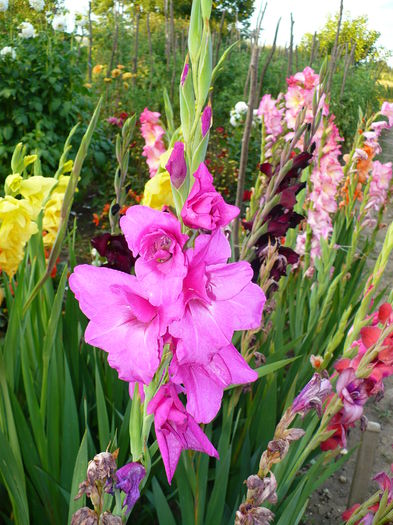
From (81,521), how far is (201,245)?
0.34m

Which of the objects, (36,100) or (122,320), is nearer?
(122,320)

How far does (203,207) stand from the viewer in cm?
53

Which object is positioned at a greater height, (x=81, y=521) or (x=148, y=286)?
(x=148, y=286)

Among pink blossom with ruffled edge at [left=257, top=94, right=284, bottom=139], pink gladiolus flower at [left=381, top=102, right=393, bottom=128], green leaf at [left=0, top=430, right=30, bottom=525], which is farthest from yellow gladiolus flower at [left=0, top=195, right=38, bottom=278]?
pink gladiolus flower at [left=381, top=102, right=393, bottom=128]

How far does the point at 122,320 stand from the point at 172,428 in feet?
0.48

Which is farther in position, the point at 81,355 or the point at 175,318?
the point at 81,355

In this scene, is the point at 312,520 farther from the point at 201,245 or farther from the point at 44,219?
the point at 201,245

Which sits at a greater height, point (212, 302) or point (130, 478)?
point (212, 302)

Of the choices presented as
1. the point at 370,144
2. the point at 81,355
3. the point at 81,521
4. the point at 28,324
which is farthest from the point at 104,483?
the point at 370,144

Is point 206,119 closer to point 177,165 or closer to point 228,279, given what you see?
point 177,165

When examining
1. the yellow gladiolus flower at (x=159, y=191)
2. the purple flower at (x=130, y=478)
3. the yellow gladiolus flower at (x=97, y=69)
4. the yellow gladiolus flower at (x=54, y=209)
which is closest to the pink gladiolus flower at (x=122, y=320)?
the purple flower at (x=130, y=478)

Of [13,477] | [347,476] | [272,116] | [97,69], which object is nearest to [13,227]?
[13,477]

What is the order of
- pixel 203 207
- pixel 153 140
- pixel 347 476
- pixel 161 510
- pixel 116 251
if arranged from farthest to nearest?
pixel 347 476
pixel 153 140
pixel 116 251
pixel 161 510
pixel 203 207

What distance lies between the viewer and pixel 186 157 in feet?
1.87
